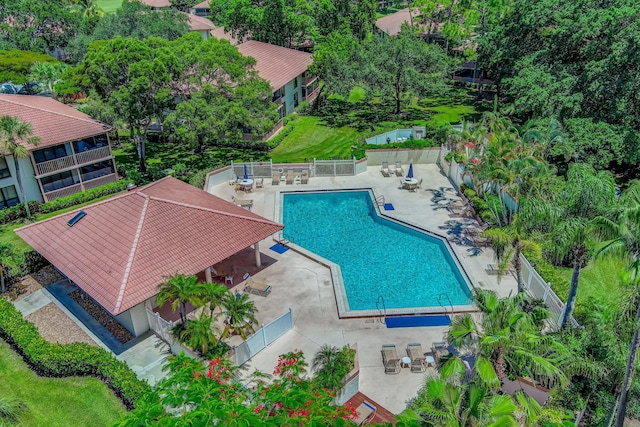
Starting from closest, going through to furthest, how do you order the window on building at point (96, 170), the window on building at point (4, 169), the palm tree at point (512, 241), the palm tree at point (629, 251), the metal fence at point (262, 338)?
1. the palm tree at point (629, 251)
2. the palm tree at point (512, 241)
3. the metal fence at point (262, 338)
4. the window on building at point (4, 169)
5. the window on building at point (96, 170)

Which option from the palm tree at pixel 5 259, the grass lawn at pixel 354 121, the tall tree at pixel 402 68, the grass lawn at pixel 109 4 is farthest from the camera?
the grass lawn at pixel 109 4

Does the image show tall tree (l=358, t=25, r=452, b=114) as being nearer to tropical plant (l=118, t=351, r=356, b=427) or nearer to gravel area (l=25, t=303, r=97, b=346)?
gravel area (l=25, t=303, r=97, b=346)

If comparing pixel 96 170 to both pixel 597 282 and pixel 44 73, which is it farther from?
pixel 597 282

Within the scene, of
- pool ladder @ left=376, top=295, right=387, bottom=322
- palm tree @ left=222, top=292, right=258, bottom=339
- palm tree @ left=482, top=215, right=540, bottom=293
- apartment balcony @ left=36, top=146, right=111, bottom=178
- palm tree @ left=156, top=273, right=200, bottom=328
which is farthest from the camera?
apartment balcony @ left=36, top=146, right=111, bottom=178

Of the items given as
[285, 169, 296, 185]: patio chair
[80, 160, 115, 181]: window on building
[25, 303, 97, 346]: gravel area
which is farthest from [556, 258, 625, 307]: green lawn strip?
[80, 160, 115, 181]: window on building

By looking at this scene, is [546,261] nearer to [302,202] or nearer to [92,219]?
[302,202]

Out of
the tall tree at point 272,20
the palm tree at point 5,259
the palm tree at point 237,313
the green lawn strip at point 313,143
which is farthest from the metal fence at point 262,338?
the tall tree at point 272,20

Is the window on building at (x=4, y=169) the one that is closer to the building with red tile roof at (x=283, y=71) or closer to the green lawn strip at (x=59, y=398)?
the green lawn strip at (x=59, y=398)

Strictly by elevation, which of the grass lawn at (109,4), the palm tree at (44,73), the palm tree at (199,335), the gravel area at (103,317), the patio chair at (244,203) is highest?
the grass lawn at (109,4)
